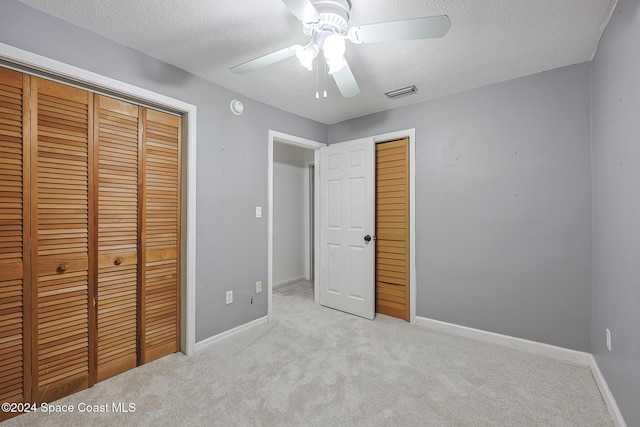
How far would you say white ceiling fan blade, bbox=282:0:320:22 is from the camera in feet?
3.78

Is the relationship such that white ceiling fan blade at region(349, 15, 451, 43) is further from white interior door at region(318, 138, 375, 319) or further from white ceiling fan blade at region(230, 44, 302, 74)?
white interior door at region(318, 138, 375, 319)

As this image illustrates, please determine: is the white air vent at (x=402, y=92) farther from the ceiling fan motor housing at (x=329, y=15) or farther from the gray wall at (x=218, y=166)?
the ceiling fan motor housing at (x=329, y=15)

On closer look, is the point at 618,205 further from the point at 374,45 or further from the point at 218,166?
the point at 218,166

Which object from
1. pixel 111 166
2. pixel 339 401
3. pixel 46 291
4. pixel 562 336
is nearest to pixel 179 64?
pixel 111 166

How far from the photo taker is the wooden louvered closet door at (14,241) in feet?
4.97

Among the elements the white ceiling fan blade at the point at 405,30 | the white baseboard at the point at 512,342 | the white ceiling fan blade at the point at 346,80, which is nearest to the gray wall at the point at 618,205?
the white baseboard at the point at 512,342

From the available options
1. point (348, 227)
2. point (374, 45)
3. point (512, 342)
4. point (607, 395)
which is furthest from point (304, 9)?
point (512, 342)

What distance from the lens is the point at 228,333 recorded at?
100 inches

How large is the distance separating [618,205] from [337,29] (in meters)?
1.85

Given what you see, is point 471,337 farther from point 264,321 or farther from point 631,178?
point 264,321

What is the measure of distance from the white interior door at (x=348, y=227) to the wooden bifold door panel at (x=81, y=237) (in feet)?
5.59

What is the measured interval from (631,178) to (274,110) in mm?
2781

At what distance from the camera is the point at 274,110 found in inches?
117

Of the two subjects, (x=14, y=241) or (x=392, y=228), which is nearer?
(x=14, y=241)
